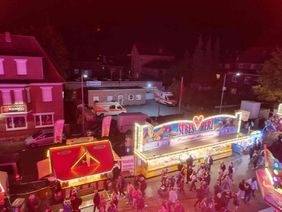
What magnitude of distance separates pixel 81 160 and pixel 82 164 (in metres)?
0.26

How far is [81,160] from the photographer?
48.3 ft

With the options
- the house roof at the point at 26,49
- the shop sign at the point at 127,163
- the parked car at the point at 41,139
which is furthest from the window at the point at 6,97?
the shop sign at the point at 127,163

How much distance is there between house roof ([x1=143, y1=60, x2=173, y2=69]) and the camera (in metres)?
53.2

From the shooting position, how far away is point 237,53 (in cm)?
5488

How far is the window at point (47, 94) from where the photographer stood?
81.6 feet

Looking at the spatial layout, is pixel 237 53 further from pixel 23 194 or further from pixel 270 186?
pixel 23 194

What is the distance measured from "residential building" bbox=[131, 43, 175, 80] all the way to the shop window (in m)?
32.7

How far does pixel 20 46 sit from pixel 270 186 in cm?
2620

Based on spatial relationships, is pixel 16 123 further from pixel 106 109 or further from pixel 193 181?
pixel 193 181

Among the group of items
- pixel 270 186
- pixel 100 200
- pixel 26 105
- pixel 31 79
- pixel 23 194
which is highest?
pixel 31 79

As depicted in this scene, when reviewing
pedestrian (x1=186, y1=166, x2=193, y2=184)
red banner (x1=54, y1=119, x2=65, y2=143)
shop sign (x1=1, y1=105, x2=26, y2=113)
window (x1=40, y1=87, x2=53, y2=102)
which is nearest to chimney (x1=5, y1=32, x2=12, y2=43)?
window (x1=40, y1=87, x2=53, y2=102)

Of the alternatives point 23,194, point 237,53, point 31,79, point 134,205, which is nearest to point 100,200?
point 134,205

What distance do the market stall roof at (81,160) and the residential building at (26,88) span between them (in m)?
11.9

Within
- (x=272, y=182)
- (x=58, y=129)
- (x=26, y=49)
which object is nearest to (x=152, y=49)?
(x=26, y=49)
